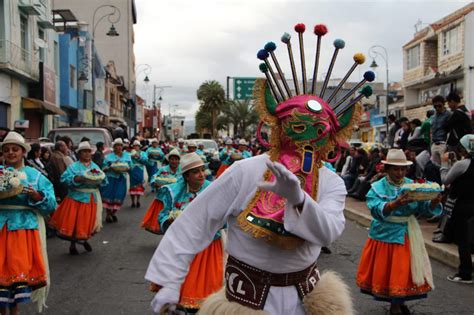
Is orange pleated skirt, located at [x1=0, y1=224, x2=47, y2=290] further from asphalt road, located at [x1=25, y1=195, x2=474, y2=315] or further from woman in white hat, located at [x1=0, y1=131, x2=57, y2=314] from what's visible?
asphalt road, located at [x1=25, y1=195, x2=474, y2=315]

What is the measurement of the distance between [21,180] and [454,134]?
8081mm

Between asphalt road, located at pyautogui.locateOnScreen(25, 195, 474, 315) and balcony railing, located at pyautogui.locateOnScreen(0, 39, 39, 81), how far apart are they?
13.2 meters

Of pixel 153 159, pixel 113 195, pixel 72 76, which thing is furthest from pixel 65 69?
pixel 113 195

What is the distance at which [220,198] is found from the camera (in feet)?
9.58

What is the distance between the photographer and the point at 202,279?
207 inches

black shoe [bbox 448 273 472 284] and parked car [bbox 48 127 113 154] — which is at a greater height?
parked car [bbox 48 127 113 154]

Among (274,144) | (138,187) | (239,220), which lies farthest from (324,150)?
(138,187)

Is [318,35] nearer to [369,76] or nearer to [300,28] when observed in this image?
[300,28]

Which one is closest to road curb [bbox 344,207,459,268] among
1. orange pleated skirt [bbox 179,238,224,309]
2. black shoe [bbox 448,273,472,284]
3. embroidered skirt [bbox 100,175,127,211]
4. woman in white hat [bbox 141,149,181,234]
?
black shoe [bbox 448,273,472,284]

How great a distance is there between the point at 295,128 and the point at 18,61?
22.7 m

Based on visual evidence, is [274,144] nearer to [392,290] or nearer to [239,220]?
[239,220]

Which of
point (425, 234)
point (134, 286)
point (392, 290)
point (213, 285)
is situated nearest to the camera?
point (213, 285)

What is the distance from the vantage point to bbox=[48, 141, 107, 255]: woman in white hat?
907 centimetres

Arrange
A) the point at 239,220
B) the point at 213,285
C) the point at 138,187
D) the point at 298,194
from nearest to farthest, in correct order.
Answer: the point at 298,194, the point at 239,220, the point at 213,285, the point at 138,187
